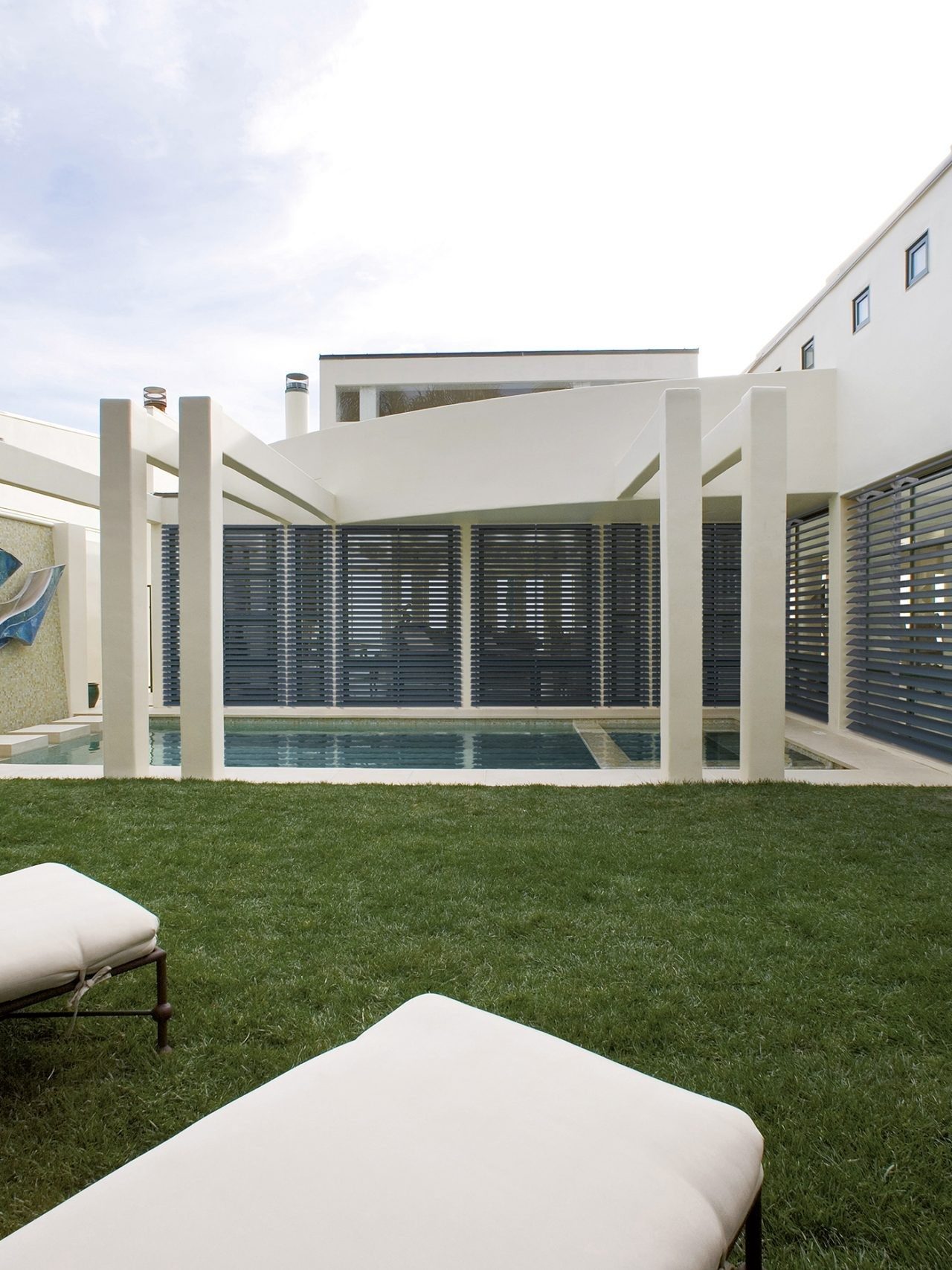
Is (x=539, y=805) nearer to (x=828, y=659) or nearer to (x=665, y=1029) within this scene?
(x=665, y=1029)

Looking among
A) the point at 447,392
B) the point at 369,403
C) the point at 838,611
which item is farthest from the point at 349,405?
the point at 838,611

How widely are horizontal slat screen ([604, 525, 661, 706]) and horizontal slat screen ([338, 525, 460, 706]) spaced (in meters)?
2.63

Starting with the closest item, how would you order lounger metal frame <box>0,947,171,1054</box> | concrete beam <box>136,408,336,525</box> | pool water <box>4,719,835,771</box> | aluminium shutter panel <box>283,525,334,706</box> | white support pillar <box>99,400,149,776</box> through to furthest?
lounger metal frame <box>0,947,171,1054</box>, white support pillar <box>99,400,149,776</box>, concrete beam <box>136,408,336,525</box>, pool water <box>4,719,835,771</box>, aluminium shutter panel <box>283,525,334,706</box>

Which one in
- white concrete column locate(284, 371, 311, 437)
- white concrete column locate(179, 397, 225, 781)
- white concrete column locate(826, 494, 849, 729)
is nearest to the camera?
white concrete column locate(179, 397, 225, 781)

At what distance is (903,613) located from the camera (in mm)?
8852

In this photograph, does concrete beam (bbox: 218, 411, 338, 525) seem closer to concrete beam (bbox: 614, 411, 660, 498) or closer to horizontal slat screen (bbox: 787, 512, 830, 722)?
concrete beam (bbox: 614, 411, 660, 498)

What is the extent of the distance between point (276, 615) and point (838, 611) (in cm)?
909

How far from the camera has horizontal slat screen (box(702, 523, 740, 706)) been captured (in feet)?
42.6

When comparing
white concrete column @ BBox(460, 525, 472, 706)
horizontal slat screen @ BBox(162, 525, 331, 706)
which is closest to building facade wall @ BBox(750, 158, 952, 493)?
white concrete column @ BBox(460, 525, 472, 706)

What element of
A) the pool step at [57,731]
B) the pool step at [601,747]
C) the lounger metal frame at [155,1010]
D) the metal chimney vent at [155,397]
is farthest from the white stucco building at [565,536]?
the lounger metal frame at [155,1010]

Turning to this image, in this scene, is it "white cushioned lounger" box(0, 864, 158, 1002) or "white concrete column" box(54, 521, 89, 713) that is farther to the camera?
"white concrete column" box(54, 521, 89, 713)

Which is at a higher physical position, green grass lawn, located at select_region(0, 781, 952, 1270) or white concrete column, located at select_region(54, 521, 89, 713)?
white concrete column, located at select_region(54, 521, 89, 713)

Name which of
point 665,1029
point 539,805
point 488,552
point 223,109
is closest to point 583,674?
point 488,552

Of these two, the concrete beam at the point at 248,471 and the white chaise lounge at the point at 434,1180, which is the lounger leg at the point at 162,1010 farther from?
the concrete beam at the point at 248,471
